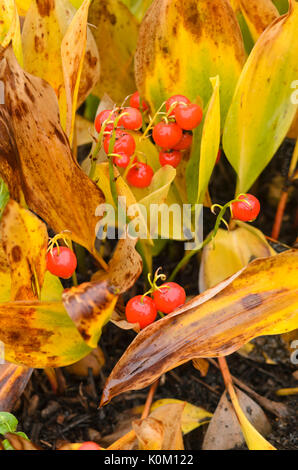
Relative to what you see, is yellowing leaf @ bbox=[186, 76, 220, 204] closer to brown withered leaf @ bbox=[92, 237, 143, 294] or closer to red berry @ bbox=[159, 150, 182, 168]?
red berry @ bbox=[159, 150, 182, 168]

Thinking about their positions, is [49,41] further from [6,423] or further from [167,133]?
[6,423]

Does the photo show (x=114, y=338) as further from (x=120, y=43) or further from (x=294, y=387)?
(x=120, y=43)

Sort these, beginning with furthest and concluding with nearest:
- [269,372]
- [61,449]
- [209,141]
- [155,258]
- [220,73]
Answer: [155,258] → [269,372] → [220,73] → [209,141] → [61,449]

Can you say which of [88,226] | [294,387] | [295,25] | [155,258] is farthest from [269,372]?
[295,25]

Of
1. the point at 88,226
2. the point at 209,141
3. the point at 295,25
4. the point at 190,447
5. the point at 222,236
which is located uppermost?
the point at 295,25

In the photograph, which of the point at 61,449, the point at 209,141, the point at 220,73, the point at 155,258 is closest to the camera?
the point at 61,449

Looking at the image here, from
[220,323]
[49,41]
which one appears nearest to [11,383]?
[220,323]

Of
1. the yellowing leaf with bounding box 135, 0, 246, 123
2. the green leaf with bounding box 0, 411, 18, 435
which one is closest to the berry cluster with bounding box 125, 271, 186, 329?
the green leaf with bounding box 0, 411, 18, 435

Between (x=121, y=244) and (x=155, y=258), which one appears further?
(x=155, y=258)
